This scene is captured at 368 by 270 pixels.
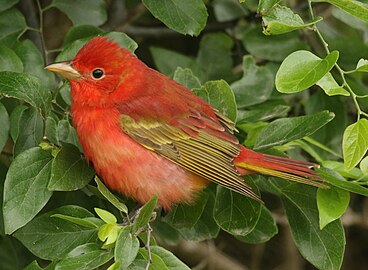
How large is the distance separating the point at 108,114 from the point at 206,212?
55 cm

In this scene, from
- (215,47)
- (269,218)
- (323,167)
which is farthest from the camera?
(215,47)

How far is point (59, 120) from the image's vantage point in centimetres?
296

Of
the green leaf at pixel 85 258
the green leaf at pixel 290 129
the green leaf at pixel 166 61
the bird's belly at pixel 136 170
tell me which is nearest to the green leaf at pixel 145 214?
the green leaf at pixel 85 258

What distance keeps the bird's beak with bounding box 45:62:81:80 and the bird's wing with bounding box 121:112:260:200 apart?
0.68 feet

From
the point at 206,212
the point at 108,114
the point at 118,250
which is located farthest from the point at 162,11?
the point at 118,250

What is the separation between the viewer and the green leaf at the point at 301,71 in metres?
2.51

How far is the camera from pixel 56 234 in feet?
8.87

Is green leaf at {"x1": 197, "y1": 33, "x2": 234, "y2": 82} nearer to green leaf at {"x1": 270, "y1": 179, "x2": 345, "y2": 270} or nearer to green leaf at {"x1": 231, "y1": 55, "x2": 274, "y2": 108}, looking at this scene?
green leaf at {"x1": 231, "y1": 55, "x2": 274, "y2": 108}

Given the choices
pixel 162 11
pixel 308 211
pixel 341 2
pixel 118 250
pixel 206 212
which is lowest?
pixel 206 212

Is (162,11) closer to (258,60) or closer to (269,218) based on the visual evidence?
(269,218)

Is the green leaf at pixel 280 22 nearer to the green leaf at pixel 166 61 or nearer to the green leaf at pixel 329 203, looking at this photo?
the green leaf at pixel 329 203

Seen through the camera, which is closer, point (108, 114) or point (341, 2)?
point (341, 2)

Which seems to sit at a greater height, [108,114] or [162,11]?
[162,11]

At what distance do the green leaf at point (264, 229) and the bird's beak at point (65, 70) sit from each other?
0.80 meters
